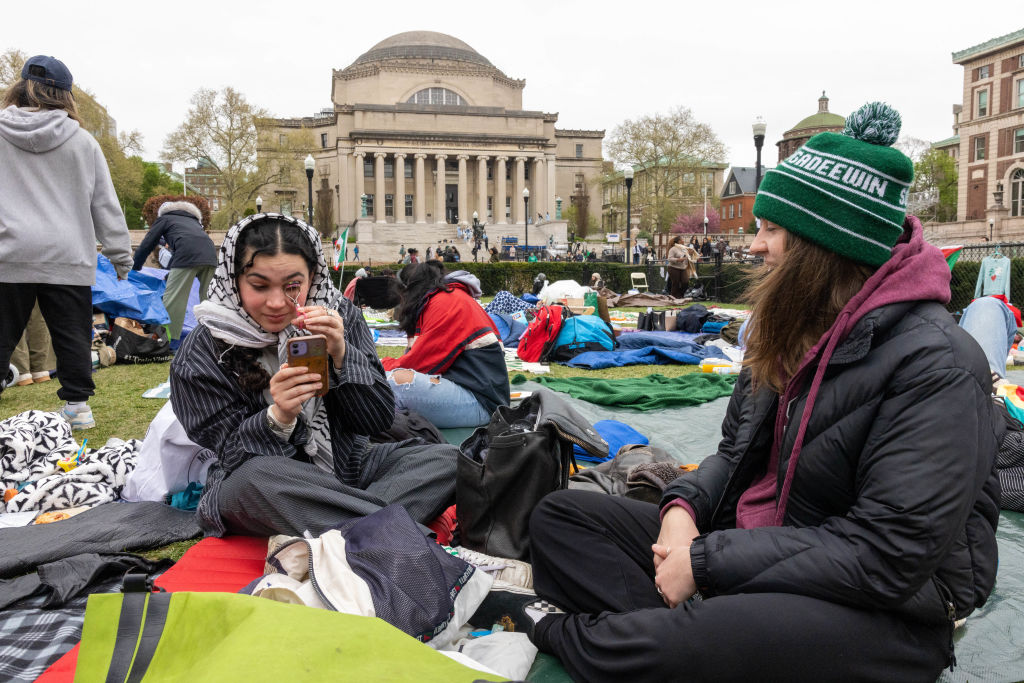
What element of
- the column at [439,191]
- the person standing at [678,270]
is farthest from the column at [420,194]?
the person standing at [678,270]

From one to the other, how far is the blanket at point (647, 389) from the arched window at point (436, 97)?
60.8 m

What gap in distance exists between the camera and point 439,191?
57906 mm

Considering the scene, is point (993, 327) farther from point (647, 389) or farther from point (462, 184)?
point (462, 184)

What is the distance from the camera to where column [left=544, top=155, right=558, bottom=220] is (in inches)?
2324

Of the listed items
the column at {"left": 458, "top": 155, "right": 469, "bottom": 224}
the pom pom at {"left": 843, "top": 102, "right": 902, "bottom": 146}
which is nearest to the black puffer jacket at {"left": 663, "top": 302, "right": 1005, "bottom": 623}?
the pom pom at {"left": 843, "top": 102, "right": 902, "bottom": 146}

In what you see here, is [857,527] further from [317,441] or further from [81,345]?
[81,345]

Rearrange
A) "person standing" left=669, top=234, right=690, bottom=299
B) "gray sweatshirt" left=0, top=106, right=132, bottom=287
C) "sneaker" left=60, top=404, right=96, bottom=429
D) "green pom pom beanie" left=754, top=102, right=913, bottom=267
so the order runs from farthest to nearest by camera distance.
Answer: "person standing" left=669, top=234, right=690, bottom=299 → "sneaker" left=60, top=404, right=96, bottom=429 → "gray sweatshirt" left=0, top=106, right=132, bottom=287 → "green pom pom beanie" left=754, top=102, right=913, bottom=267

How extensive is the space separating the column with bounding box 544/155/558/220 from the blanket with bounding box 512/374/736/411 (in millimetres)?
53371

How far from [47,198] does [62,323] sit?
0.76 m


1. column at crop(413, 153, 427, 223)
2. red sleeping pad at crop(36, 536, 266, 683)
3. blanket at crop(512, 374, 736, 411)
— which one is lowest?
red sleeping pad at crop(36, 536, 266, 683)

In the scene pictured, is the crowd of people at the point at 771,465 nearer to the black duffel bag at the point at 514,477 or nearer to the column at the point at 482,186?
the black duffel bag at the point at 514,477

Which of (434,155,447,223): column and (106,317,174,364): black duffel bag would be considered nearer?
(106,317,174,364): black duffel bag

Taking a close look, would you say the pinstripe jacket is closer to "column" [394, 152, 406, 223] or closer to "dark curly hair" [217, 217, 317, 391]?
"dark curly hair" [217, 217, 317, 391]

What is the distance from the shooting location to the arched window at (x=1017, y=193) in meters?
39.5
